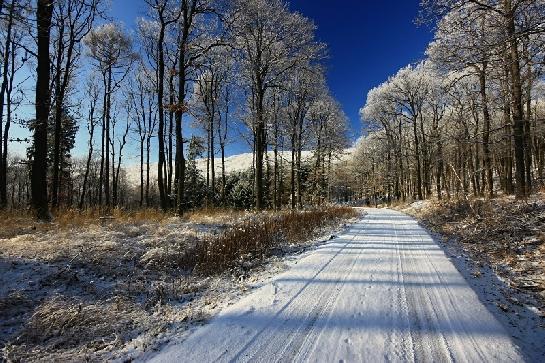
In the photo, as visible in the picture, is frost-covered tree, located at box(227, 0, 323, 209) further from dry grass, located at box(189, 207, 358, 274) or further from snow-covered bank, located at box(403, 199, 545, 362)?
snow-covered bank, located at box(403, 199, 545, 362)

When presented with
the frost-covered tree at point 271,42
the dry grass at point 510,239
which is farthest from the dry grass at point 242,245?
the frost-covered tree at point 271,42

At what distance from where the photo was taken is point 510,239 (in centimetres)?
755

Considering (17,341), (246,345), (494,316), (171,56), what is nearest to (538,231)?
(494,316)

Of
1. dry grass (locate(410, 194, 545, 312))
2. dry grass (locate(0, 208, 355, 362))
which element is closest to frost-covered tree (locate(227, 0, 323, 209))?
dry grass (locate(410, 194, 545, 312))

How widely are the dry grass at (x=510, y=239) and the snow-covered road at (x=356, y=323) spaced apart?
0.98 metres

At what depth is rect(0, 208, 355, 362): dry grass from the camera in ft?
12.1

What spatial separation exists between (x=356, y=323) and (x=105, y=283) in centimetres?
393

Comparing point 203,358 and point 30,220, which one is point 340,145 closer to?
point 30,220

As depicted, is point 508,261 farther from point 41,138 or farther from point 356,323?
point 41,138

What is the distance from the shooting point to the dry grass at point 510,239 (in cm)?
542

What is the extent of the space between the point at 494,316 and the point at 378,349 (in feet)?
5.85

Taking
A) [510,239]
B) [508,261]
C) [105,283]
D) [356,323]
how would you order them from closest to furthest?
[356,323] < [105,283] < [508,261] < [510,239]

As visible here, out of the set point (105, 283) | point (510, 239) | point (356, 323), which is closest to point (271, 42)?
point (510, 239)

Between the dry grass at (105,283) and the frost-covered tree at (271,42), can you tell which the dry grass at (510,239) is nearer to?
the dry grass at (105,283)
